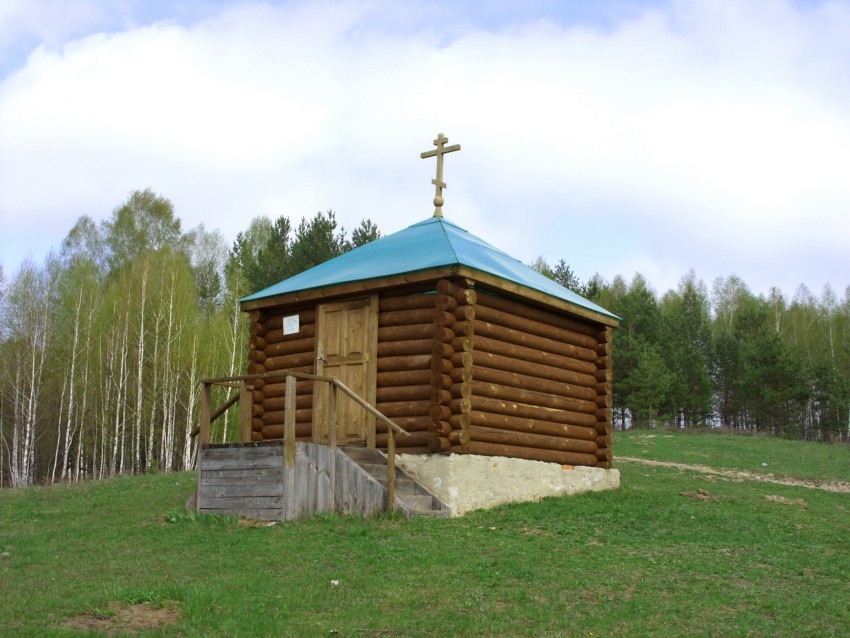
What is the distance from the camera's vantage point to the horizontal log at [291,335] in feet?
51.2

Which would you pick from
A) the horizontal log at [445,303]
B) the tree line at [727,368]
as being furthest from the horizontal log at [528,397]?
the tree line at [727,368]

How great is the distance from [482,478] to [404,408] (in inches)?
63.5

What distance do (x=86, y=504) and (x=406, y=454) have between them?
7038mm

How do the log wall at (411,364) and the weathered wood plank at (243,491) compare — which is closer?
the weathered wood plank at (243,491)

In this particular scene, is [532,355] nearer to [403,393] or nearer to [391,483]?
[403,393]

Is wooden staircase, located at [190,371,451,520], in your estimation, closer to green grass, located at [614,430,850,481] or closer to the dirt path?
the dirt path

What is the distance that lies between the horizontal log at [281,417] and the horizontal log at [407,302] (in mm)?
2319

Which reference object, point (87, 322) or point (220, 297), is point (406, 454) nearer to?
point (87, 322)

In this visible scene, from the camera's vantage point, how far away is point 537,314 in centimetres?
1586

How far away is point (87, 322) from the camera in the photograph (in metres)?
32.9

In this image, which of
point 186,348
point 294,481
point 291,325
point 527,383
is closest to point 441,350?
point 527,383

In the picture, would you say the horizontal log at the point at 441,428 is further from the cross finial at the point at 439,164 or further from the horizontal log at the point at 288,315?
the cross finial at the point at 439,164

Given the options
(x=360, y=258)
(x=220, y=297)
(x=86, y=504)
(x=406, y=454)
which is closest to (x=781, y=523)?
(x=406, y=454)

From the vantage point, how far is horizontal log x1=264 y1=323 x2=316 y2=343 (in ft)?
51.2
